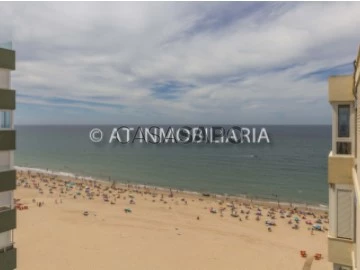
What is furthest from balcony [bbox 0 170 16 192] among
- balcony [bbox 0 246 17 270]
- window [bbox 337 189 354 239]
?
window [bbox 337 189 354 239]

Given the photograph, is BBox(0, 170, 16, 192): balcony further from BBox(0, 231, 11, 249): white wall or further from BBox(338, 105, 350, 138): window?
BBox(338, 105, 350, 138): window

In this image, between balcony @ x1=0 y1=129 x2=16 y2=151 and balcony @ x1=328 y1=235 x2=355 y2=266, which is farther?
balcony @ x1=0 y1=129 x2=16 y2=151

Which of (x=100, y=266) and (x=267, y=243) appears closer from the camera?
(x=100, y=266)

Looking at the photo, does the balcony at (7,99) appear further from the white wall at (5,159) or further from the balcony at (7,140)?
the white wall at (5,159)

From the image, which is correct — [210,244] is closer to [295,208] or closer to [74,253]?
[74,253]

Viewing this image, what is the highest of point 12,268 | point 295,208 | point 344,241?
point 344,241

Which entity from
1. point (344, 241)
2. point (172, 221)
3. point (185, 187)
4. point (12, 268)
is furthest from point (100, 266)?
point (185, 187)

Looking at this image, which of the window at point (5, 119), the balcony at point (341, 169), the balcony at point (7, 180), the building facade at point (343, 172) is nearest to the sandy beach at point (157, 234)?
the balcony at point (7, 180)

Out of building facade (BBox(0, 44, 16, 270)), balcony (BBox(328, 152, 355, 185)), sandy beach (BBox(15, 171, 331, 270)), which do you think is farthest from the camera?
sandy beach (BBox(15, 171, 331, 270))
